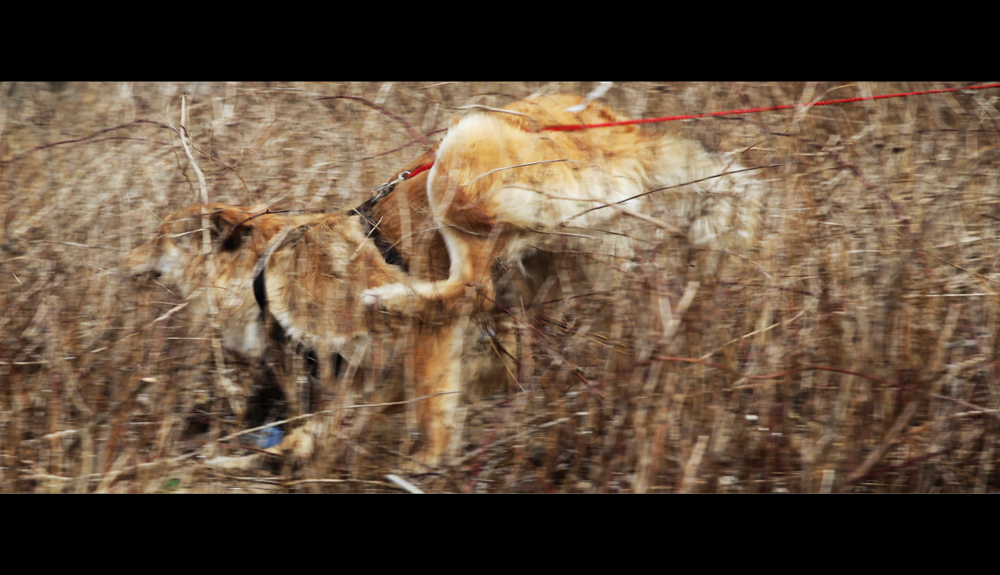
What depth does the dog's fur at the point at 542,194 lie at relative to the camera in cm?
270

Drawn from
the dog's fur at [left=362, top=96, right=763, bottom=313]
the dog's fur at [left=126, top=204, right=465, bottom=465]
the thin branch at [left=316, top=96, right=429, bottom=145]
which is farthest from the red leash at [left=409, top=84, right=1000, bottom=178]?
the dog's fur at [left=126, top=204, right=465, bottom=465]

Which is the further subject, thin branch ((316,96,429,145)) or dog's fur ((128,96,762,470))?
thin branch ((316,96,429,145))

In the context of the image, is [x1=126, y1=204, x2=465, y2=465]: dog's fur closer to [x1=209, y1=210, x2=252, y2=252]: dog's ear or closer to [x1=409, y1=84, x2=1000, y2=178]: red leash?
[x1=209, y1=210, x2=252, y2=252]: dog's ear

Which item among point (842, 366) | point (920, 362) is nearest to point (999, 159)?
point (920, 362)

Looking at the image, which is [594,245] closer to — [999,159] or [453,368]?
[453,368]

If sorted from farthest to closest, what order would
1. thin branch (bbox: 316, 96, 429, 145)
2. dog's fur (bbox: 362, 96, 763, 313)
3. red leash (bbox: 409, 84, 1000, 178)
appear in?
thin branch (bbox: 316, 96, 429, 145)
red leash (bbox: 409, 84, 1000, 178)
dog's fur (bbox: 362, 96, 763, 313)

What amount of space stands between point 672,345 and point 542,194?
0.82 metres

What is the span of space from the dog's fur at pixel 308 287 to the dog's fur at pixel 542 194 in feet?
0.41

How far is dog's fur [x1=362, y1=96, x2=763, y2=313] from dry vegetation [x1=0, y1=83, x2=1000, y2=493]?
0.17 meters

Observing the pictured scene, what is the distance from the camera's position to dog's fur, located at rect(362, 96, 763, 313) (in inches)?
106

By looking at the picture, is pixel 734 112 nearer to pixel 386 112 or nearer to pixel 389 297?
pixel 386 112

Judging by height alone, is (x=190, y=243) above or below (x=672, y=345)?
above

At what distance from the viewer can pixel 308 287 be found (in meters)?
2.82

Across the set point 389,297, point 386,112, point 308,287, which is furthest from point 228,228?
point 386,112
